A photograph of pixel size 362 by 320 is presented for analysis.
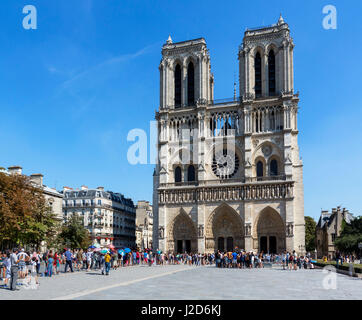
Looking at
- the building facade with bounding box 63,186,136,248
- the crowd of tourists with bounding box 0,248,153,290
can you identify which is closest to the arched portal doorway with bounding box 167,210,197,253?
the crowd of tourists with bounding box 0,248,153,290

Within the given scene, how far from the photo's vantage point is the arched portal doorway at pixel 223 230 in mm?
49281

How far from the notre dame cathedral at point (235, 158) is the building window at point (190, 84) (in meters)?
0.13

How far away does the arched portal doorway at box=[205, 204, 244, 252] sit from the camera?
49.3 metres

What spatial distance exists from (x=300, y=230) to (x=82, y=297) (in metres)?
37.0

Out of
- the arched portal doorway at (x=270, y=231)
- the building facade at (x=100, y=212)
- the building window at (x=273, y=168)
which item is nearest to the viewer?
the arched portal doorway at (x=270, y=231)

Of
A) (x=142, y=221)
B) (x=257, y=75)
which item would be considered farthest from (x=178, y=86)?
(x=142, y=221)

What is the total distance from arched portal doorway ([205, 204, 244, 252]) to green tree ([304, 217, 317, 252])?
27569 millimetres

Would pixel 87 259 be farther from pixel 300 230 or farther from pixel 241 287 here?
pixel 300 230

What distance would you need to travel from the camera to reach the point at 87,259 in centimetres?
2805

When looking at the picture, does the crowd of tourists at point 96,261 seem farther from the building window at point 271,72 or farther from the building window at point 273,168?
the building window at point 271,72

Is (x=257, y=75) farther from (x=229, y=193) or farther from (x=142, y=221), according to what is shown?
(x=142, y=221)

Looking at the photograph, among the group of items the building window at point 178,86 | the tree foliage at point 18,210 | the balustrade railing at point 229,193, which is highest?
the building window at point 178,86

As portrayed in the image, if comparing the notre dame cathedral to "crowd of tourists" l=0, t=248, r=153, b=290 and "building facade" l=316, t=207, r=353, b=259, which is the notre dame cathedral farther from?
"building facade" l=316, t=207, r=353, b=259

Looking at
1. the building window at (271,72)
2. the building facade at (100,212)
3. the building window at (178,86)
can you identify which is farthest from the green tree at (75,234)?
the building window at (271,72)
